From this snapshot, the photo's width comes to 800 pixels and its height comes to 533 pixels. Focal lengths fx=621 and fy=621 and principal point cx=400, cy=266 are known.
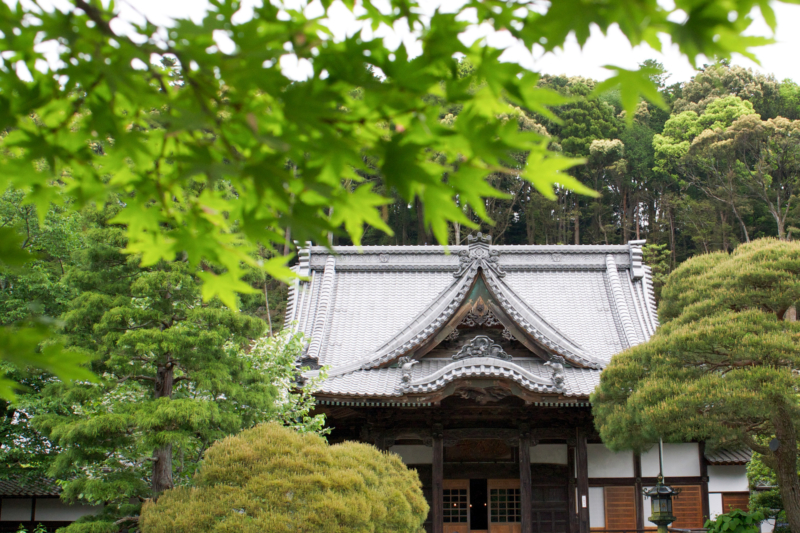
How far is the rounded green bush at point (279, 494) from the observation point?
5.91m

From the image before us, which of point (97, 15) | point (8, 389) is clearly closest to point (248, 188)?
point (97, 15)

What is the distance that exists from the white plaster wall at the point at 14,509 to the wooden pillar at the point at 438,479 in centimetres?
784

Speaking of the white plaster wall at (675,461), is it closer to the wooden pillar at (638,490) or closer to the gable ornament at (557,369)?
the wooden pillar at (638,490)

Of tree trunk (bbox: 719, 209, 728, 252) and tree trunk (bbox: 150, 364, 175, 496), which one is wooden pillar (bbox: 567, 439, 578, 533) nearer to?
tree trunk (bbox: 150, 364, 175, 496)

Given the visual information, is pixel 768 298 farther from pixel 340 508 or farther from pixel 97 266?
pixel 97 266

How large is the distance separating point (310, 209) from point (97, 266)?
710 cm

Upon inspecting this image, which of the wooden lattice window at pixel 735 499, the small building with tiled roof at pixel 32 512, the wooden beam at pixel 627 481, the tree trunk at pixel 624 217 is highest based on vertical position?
the tree trunk at pixel 624 217

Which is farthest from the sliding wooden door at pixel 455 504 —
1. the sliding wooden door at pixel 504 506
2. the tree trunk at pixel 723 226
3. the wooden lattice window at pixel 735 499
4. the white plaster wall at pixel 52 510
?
the tree trunk at pixel 723 226

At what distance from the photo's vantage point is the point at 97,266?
25.5 ft

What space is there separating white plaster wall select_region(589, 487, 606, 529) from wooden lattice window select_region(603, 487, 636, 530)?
55mm

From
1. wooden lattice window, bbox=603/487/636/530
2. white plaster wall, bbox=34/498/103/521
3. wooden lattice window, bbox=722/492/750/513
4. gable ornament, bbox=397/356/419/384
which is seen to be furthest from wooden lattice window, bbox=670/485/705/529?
white plaster wall, bbox=34/498/103/521

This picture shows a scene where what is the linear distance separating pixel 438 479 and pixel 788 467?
5.26m

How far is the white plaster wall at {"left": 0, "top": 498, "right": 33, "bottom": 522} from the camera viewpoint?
1194 centimetres

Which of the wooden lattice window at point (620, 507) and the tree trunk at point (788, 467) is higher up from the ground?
the tree trunk at point (788, 467)
